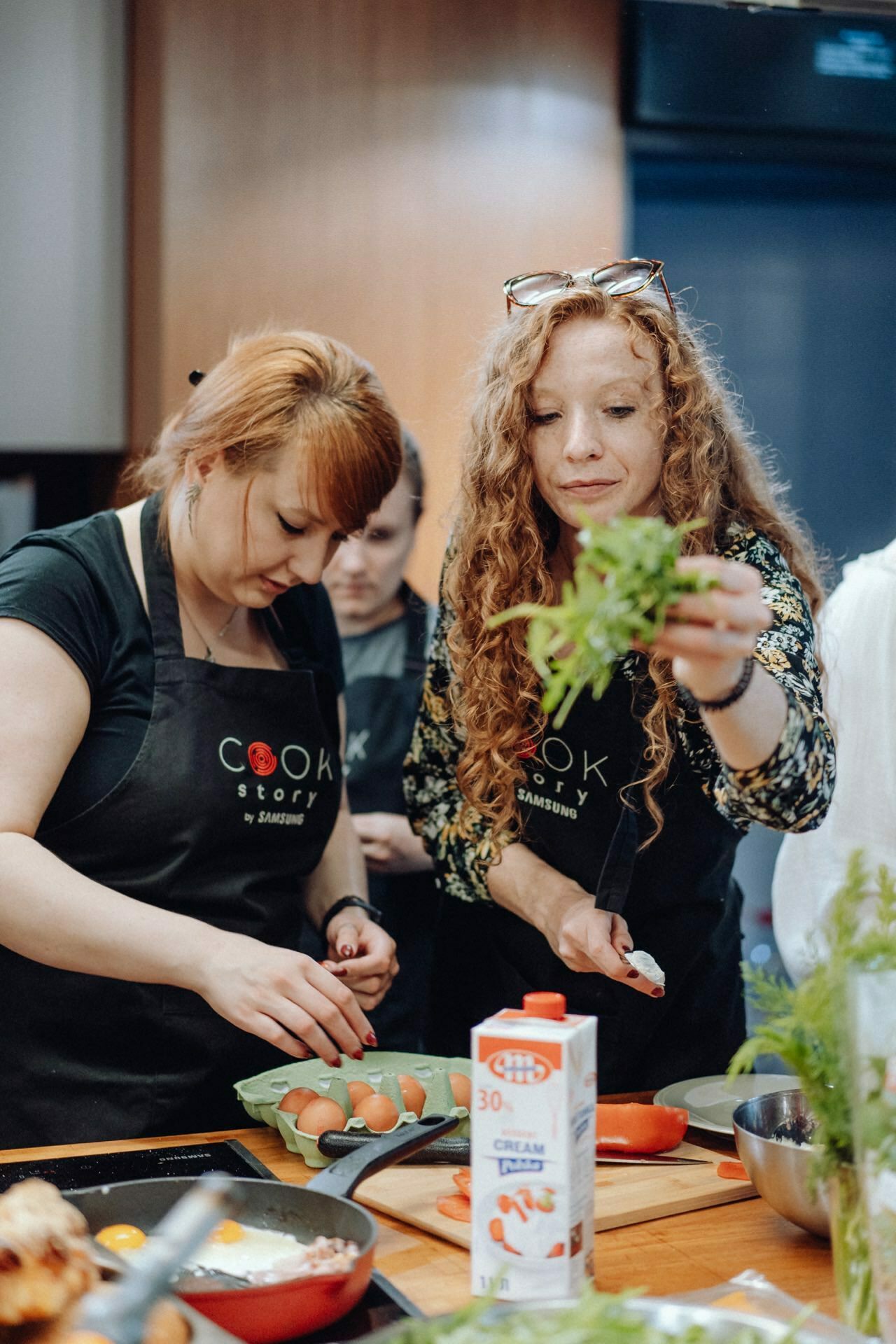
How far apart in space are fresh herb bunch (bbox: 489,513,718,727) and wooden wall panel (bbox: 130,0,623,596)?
6.02 ft

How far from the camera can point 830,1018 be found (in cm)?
94

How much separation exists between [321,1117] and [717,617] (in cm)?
64

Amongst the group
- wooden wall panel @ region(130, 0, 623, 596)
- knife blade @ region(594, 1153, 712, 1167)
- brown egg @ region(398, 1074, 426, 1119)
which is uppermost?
wooden wall panel @ region(130, 0, 623, 596)

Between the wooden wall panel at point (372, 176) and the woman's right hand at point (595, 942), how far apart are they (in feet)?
4.45

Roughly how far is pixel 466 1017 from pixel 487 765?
17.4 inches

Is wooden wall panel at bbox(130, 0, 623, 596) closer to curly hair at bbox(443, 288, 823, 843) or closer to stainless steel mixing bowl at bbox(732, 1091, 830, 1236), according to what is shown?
curly hair at bbox(443, 288, 823, 843)

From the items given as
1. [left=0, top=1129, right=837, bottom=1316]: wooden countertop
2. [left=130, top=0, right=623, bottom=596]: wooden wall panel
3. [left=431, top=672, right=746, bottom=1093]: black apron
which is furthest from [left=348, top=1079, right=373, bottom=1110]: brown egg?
[left=130, top=0, right=623, bottom=596]: wooden wall panel

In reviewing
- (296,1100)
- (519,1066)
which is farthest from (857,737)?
(519,1066)

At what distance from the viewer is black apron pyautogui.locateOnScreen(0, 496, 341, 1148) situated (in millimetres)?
1566

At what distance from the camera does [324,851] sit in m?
1.82

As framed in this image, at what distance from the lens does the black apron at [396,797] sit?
7.73 feet

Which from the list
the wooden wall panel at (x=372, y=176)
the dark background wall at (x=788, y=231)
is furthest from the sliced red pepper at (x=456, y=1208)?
the dark background wall at (x=788, y=231)

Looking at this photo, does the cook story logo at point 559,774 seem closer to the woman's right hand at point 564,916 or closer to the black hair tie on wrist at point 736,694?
the woman's right hand at point 564,916

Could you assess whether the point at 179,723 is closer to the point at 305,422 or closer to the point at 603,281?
the point at 305,422
